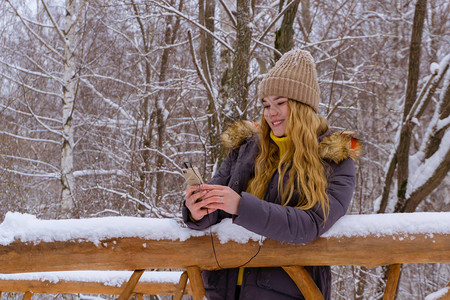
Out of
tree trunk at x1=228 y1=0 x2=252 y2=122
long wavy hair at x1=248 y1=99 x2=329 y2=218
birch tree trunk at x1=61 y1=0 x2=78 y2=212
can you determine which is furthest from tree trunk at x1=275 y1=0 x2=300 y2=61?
birch tree trunk at x1=61 y1=0 x2=78 y2=212

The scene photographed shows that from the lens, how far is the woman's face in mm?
1848

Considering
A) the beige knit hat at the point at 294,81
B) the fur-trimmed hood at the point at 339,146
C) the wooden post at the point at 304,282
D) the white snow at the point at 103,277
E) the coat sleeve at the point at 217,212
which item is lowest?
the white snow at the point at 103,277

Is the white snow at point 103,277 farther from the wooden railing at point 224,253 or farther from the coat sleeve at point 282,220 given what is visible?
the coat sleeve at point 282,220

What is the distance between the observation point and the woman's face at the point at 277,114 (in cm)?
185

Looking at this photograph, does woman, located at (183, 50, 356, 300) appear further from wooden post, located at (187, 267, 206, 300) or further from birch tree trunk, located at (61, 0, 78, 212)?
birch tree trunk, located at (61, 0, 78, 212)

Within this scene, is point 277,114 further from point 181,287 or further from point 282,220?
point 181,287

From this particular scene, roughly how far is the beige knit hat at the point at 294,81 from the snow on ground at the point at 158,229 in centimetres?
57

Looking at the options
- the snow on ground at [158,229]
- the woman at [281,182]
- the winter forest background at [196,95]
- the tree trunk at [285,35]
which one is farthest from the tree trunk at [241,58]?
the snow on ground at [158,229]

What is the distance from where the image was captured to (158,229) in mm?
1568

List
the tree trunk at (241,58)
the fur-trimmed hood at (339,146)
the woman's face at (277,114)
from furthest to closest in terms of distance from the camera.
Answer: the tree trunk at (241,58)
the woman's face at (277,114)
the fur-trimmed hood at (339,146)

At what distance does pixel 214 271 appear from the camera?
1.70 m

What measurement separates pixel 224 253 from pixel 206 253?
2.5 inches

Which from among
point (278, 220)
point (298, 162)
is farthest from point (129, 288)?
point (298, 162)

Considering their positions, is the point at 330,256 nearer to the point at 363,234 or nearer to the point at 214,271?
the point at 363,234
